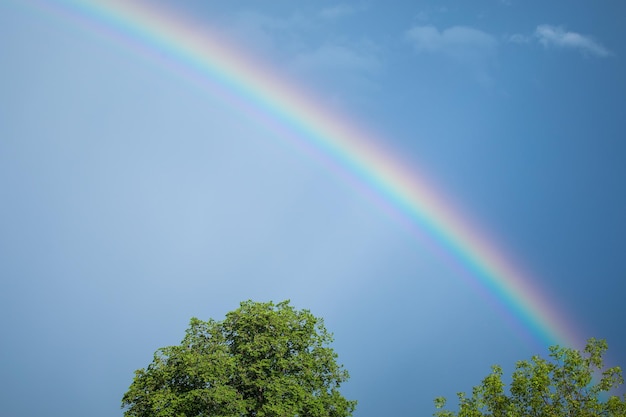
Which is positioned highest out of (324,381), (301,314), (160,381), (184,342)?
(301,314)

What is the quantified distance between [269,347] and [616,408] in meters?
17.8

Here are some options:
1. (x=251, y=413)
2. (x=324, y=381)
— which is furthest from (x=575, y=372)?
(x=251, y=413)

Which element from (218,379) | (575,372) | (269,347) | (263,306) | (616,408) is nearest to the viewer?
(616,408)

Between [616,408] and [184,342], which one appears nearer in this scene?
[616,408]

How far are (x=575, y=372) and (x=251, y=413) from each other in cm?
1723

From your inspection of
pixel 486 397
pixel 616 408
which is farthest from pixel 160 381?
pixel 616 408

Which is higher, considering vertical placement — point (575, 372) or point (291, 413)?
point (575, 372)

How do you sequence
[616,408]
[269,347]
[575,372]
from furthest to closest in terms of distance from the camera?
1. [269,347]
2. [575,372]
3. [616,408]

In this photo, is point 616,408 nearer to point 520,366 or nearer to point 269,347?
point 520,366

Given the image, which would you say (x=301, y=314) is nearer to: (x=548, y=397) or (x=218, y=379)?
(x=218, y=379)

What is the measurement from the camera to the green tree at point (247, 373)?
3159cm

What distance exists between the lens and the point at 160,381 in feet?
107

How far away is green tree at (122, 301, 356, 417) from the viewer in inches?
1244

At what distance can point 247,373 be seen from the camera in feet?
111
